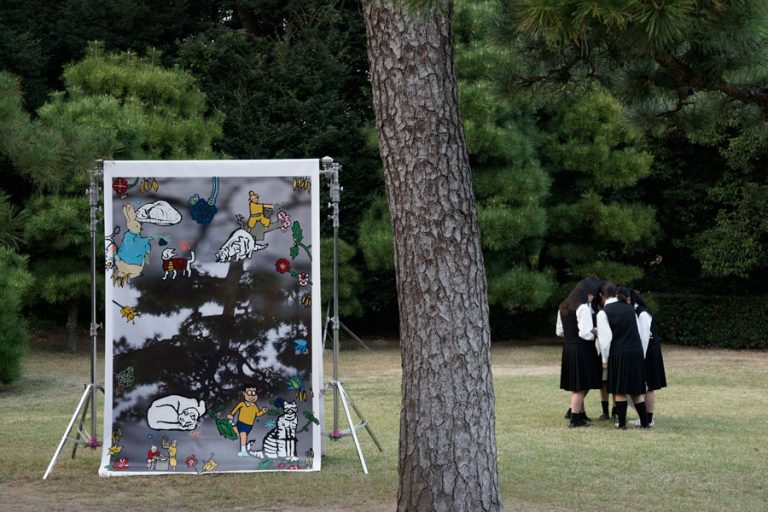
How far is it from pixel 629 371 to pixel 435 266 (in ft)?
17.8

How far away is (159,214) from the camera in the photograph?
8.18m

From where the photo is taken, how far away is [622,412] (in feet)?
34.2

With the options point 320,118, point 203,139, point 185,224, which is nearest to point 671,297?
point 320,118

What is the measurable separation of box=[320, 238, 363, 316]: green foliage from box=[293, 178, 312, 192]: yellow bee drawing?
13.0 m

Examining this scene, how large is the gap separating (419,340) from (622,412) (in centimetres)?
562

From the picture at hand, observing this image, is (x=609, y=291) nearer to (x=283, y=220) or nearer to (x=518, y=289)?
(x=283, y=220)

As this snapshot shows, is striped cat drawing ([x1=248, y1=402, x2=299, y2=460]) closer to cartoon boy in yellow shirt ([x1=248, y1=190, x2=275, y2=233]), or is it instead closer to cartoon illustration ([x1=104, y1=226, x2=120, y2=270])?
cartoon boy in yellow shirt ([x1=248, y1=190, x2=275, y2=233])

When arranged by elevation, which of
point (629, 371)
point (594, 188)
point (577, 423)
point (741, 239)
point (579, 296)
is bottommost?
point (577, 423)

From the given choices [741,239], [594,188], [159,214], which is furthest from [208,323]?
[741,239]

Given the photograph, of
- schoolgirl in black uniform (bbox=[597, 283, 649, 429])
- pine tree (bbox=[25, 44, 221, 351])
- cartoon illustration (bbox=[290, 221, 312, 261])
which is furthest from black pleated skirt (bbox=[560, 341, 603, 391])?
pine tree (bbox=[25, 44, 221, 351])

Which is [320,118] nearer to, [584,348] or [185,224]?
[584,348]

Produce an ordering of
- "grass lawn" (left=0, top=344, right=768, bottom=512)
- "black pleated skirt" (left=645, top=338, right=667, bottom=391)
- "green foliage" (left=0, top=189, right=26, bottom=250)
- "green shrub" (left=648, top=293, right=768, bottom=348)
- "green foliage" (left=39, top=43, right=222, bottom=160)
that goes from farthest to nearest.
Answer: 1. "green shrub" (left=648, top=293, right=768, bottom=348)
2. "green foliage" (left=39, top=43, right=222, bottom=160)
3. "black pleated skirt" (left=645, top=338, right=667, bottom=391)
4. "grass lawn" (left=0, top=344, right=768, bottom=512)
5. "green foliage" (left=0, top=189, right=26, bottom=250)

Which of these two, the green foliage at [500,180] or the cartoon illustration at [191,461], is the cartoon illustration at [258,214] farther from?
the green foliage at [500,180]

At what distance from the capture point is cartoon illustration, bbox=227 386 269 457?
8.17 m
